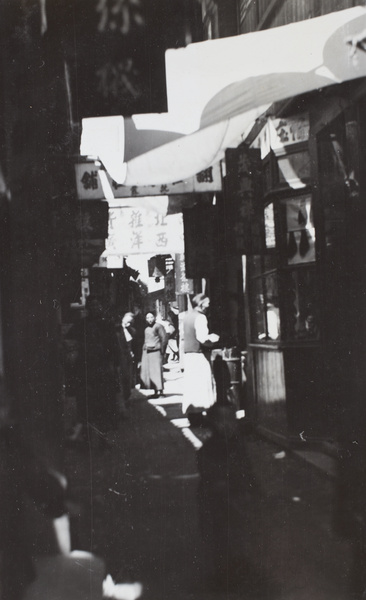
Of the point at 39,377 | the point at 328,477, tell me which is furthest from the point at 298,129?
the point at 39,377

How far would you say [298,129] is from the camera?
652 centimetres

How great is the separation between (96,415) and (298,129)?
398 centimetres

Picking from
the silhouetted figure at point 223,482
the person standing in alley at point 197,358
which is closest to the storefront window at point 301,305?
the silhouetted figure at point 223,482

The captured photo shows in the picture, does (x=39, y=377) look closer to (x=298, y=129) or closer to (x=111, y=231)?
(x=111, y=231)

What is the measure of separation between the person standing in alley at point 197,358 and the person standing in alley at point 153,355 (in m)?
0.24

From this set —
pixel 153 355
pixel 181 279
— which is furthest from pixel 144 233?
pixel 153 355

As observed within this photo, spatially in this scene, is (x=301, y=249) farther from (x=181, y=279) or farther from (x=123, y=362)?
(x=123, y=362)

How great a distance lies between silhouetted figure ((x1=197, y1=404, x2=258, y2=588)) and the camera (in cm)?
495

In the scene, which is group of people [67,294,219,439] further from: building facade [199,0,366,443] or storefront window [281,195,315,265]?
storefront window [281,195,315,265]

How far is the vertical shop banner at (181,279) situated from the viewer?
5023mm

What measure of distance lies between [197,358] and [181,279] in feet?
2.68

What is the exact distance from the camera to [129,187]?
5176mm

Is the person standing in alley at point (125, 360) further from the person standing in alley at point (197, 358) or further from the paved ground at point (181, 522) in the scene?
the person standing in alley at point (197, 358)

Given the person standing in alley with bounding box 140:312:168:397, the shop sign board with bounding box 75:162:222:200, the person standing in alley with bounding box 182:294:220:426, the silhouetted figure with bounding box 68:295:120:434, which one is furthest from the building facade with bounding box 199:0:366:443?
the silhouetted figure with bounding box 68:295:120:434
